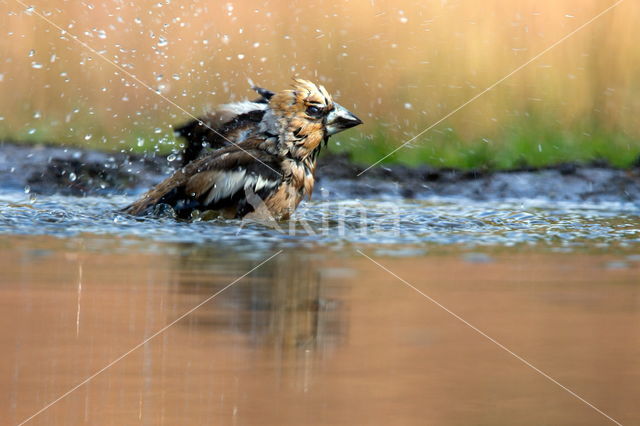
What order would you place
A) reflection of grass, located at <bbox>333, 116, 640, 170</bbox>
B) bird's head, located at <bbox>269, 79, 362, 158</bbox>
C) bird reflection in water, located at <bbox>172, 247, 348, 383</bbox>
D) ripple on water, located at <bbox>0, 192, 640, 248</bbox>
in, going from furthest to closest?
reflection of grass, located at <bbox>333, 116, 640, 170</bbox>, bird's head, located at <bbox>269, 79, 362, 158</bbox>, ripple on water, located at <bbox>0, 192, 640, 248</bbox>, bird reflection in water, located at <bbox>172, 247, 348, 383</bbox>

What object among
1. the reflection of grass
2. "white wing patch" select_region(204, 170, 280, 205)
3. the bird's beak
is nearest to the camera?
"white wing patch" select_region(204, 170, 280, 205)

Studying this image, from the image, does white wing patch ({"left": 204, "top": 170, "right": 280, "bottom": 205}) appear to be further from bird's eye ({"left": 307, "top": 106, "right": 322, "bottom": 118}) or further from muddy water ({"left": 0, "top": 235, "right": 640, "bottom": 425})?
muddy water ({"left": 0, "top": 235, "right": 640, "bottom": 425})

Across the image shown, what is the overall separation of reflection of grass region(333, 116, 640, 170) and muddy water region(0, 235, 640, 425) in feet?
11.3

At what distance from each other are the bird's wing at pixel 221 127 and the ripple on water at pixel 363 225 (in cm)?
62

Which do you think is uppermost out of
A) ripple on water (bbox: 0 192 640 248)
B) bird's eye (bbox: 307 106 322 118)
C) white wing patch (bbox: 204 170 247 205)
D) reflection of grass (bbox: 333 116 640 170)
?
bird's eye (bbox: 307 106 322 118)

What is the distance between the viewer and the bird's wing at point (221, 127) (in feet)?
25.5

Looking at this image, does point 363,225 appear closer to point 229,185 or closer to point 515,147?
point 229,185

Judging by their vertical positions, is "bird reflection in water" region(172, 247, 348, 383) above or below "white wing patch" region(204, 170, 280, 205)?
below

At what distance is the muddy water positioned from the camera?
10.3 feet

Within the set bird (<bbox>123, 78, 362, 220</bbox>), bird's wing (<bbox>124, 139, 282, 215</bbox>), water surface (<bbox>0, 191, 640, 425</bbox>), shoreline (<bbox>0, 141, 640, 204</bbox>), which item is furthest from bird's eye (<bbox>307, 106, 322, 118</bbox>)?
shoreline (<bbox>0, 141, 640, 204</bbox>)

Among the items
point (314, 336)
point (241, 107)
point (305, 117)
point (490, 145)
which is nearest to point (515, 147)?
point (490, 145)

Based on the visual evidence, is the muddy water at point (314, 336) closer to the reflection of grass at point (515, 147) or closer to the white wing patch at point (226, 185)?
the white wing patch at point (226, 185)

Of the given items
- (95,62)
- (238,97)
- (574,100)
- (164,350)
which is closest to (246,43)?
(238,97)

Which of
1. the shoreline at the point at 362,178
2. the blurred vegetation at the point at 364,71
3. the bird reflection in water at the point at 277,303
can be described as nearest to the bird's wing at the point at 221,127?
the shoreline at the point at 362,178
